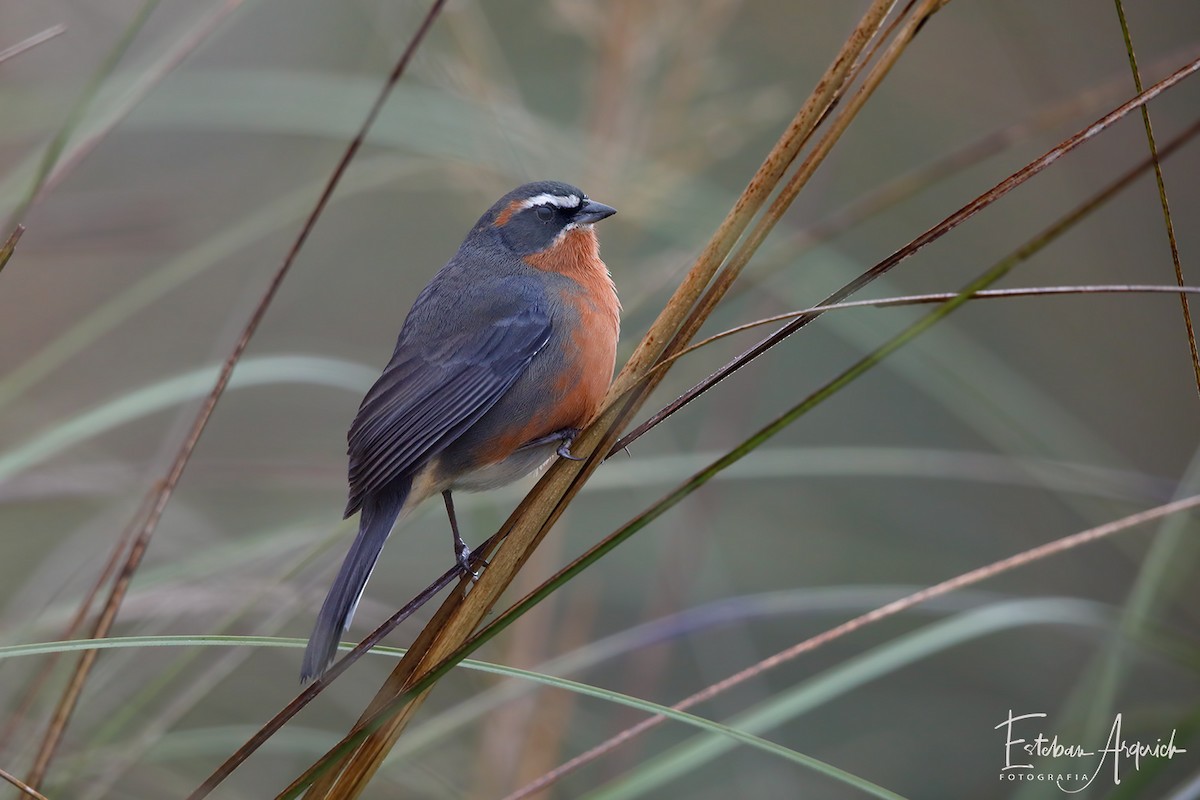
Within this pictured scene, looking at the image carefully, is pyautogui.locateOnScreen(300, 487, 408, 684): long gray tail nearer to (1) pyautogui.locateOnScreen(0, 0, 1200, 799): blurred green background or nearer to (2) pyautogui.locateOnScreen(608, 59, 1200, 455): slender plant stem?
(1) pyautogui.locateOnScreen(0, 0, 1200, 799): blurred green background

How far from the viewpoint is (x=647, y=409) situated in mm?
4113

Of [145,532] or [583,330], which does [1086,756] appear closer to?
[583,330]

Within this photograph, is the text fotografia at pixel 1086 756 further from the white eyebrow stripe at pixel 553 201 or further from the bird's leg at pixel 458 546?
the white eyebrow stripe at pixel 553 201

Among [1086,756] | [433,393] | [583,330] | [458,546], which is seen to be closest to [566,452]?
[458,546]

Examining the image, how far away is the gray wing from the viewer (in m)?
3.19

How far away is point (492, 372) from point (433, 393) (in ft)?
0.66

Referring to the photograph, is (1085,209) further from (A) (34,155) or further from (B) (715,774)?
(B) (715,774)

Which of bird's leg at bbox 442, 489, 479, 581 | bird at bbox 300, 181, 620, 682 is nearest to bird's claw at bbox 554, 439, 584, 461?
bird at bbox 300, 181, 620, 682

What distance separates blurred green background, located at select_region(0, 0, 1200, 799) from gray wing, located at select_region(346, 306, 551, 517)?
18cm

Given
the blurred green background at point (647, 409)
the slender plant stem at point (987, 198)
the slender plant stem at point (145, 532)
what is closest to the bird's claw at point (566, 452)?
the blurred green background at point (647, 409)

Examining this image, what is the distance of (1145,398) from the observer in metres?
6.63

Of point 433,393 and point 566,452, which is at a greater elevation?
point 433,393

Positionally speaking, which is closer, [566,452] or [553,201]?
[566,452]

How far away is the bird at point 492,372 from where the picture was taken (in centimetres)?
324
